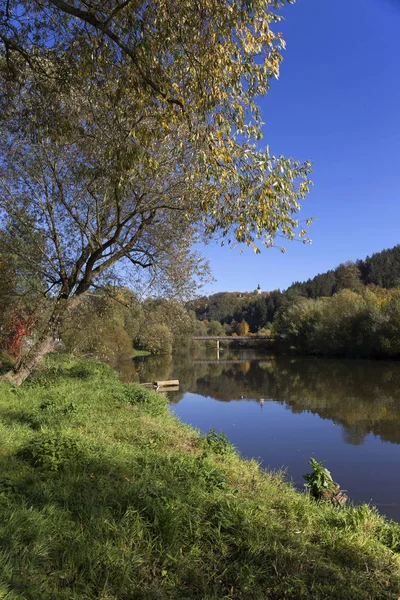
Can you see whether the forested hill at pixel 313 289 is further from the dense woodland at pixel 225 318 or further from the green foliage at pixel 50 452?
the green foliage at pixel 50 452

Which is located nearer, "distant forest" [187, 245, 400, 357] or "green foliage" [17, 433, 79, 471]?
"green foliage" [17, 433, 79, 471]

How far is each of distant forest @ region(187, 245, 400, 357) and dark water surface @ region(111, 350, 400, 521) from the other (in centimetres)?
465

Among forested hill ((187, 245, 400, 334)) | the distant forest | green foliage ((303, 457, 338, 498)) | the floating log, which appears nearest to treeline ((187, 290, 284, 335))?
forested hill ((187, 245, 400, 334))

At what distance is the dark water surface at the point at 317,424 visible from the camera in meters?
9.73

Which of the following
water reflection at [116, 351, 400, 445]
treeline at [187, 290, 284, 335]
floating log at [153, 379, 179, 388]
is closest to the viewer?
water reflection at [116, 351, 400, 445]

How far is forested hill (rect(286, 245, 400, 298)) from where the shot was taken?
9450 centimetres

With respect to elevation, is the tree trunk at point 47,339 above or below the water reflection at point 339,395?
above

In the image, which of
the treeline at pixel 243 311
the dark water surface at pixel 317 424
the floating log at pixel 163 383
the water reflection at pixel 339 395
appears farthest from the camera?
the treeline at pixel 243 311

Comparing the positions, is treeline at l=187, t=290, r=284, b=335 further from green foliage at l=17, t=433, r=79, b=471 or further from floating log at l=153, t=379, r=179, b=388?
green foliage at l=17, t=433, r=79, b=471

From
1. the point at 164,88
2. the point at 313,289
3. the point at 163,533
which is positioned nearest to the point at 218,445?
the point at 163,533

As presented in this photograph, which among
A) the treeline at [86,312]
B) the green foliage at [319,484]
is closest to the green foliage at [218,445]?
the green foliage at [319,484]

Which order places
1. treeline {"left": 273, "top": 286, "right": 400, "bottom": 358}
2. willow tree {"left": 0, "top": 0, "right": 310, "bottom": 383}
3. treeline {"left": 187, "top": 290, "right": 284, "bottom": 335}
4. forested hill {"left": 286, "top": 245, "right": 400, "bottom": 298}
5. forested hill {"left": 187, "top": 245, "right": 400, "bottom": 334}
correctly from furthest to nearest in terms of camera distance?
treeline {"left": 187, "top": 290, "right": 284, "bottom": 335} < forested hill {"left": 187, "top": 245, "right": 400, "bottom": 334} < forested hill {"left": 286, "top": 245, "right": 400, "bottom": 298} < treeline {"left": 273, "top": 286, "right": 400, "bottom": 358} < willow tree {"left": 0, "top": 0, "right": 310, "bottom": 383}

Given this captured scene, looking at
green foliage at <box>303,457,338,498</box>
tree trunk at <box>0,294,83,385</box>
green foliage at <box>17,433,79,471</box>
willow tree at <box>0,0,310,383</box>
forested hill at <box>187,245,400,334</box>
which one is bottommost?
green foliage at <box>303,457,338,498</box>

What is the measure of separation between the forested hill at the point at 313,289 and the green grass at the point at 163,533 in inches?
2295
